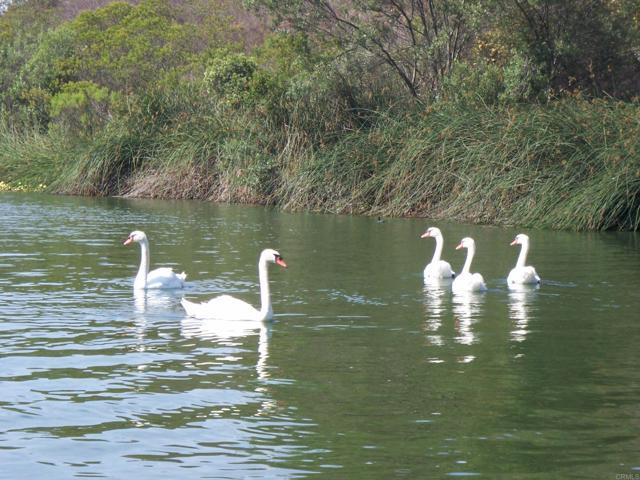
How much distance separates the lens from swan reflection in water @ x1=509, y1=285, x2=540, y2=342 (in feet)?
42.0

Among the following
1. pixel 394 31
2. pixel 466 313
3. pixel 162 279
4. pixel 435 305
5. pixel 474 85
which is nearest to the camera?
pixel 466 313

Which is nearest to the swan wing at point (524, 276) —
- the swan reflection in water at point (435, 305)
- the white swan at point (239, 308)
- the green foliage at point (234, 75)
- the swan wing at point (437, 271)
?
the swan reflection in water at point (435, 305)

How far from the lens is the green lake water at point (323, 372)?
803 cm

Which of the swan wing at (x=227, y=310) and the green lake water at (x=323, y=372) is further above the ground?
the swan wing at (x=227, y=310)

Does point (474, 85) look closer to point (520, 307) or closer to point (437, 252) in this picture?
point (437, 252)

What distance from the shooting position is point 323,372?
34.8ft

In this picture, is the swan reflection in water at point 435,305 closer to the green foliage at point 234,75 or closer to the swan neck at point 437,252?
the swan neck at point 437,252

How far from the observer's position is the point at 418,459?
7.96m

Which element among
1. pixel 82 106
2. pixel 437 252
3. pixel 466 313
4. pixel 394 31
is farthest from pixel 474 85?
pixel 466 313

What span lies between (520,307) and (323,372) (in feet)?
15.3

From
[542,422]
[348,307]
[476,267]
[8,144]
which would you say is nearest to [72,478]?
[542,422]

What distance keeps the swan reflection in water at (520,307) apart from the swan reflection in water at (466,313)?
0.39m

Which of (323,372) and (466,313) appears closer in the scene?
(323,372)

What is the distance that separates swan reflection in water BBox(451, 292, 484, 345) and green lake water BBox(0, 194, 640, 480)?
0.03 m
